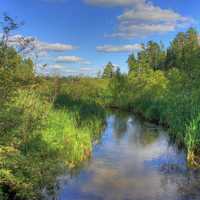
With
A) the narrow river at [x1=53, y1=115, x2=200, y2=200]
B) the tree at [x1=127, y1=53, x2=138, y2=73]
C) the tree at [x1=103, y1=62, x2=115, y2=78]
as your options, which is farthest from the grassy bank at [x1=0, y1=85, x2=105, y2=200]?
the tree at [x1=103, y1=62, x2=115, y2=78]

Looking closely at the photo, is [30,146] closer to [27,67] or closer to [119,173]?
[27,67]

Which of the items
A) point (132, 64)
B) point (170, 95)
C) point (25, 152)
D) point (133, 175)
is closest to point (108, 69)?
point (132, 64)

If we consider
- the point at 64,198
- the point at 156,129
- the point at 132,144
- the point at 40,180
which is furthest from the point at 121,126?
the point at 40,180

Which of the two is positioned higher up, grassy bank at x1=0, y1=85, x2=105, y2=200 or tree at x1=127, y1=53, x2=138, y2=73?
tree at x1=127, y1=53, x2=138, y2=73

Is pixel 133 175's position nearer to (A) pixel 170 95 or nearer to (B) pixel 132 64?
(A) pixel 170 95

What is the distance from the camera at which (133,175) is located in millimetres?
9516

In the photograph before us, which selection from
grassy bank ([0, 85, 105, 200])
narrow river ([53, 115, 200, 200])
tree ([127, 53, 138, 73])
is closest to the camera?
grassy bank ([0, 85, 105, 200])

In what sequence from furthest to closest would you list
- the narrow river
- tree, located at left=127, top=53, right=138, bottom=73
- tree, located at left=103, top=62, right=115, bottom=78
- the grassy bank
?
tree, located at left=103, top=62, right=115, bottom=78, tree, located at left=127, top=53, right=138, bottom=73, the narrow river, the grassy bank

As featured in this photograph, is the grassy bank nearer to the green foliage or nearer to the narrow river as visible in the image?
the narrow river

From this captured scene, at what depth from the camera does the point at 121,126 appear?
19438 millimetres

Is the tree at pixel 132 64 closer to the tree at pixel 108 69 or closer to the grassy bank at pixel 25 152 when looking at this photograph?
the tree at pixel 108 69

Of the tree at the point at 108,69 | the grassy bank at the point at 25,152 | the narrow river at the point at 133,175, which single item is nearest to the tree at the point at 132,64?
the tree at the point at 108,69

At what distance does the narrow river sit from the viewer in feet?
26.1

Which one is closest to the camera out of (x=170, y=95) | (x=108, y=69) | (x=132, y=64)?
(x=170, y=95)
